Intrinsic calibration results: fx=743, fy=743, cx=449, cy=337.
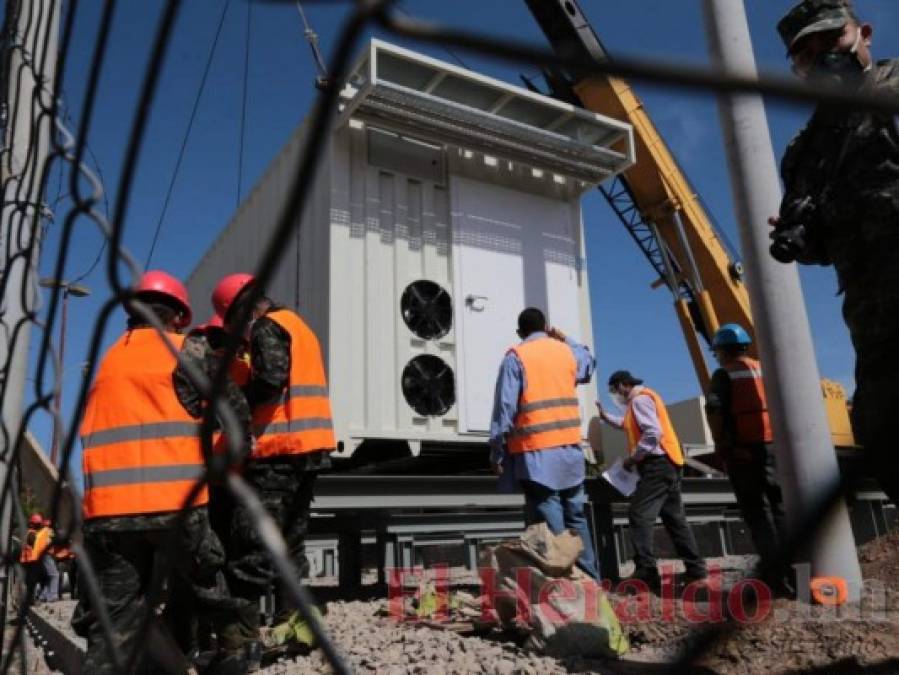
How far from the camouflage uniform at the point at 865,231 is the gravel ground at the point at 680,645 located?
0.65 m

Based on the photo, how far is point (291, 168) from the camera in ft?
20.4

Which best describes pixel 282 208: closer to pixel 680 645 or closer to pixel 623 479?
pixel 680 645

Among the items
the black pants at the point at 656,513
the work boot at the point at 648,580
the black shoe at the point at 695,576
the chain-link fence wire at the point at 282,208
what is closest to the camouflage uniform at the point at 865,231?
the chain-link fence wire at the point at 282,208

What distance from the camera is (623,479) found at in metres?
5.22

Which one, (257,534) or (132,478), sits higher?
(132,478)

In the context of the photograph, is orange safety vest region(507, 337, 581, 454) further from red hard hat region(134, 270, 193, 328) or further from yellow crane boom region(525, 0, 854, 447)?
yellow crane boom region(525, 0, 854, 447)

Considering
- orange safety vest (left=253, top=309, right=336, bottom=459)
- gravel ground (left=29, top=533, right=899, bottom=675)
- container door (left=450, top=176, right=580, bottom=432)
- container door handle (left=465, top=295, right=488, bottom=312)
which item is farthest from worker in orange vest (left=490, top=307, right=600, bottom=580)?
container door handle (left=465, top=295, right=488, bottom=312)

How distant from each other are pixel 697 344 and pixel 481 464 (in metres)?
4.20

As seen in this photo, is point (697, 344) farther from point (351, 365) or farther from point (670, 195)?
point (351, 365)

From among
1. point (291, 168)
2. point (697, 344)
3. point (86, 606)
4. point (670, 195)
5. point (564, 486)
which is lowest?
point (86, 606)

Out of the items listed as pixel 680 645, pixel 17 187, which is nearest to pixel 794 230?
pixel 680 645

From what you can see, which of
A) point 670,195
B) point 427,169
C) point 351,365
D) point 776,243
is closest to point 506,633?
point 776,243

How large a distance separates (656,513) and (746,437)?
83cm

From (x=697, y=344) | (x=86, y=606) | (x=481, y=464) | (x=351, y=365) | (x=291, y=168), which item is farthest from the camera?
(x=697, y=344)
